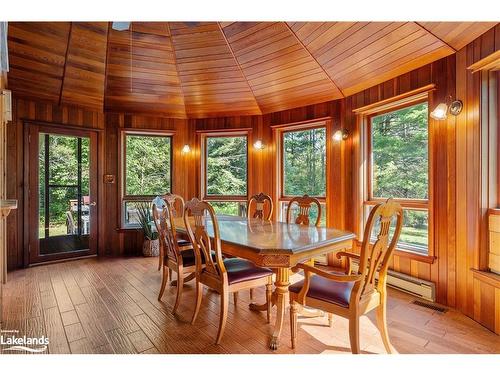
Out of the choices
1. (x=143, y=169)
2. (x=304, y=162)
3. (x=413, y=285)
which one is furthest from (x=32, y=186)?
(x=413, y=285)

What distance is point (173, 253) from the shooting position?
8.43ft

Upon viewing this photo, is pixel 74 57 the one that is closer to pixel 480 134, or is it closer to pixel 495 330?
pixel 480 134

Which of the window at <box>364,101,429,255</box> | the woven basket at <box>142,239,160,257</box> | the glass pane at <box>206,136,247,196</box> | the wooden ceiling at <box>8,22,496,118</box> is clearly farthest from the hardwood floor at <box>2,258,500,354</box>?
the wooden ceiling at <box>8,22,496,118</box>

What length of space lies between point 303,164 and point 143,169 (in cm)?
279

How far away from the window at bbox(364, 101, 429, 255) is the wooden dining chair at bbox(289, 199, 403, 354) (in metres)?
1.39

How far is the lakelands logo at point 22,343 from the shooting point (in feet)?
6.14

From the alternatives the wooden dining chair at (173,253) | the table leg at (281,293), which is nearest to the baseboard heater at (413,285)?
the table leg at (281,293)

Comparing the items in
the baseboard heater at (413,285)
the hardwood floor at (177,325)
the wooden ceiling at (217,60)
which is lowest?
the hardwood floor at (177,325)

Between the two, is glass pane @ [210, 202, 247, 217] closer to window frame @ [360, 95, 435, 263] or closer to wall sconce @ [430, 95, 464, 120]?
window frame @ [360, 95, 435, 263]

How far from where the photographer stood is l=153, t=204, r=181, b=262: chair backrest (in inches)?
94.3

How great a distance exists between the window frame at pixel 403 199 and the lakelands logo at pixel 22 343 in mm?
3370

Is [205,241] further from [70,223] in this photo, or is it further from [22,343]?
[70,223]

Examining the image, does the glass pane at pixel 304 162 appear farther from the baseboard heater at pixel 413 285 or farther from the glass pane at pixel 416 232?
the baseboard heater at pixel 413 285

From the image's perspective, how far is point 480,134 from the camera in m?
2.25
